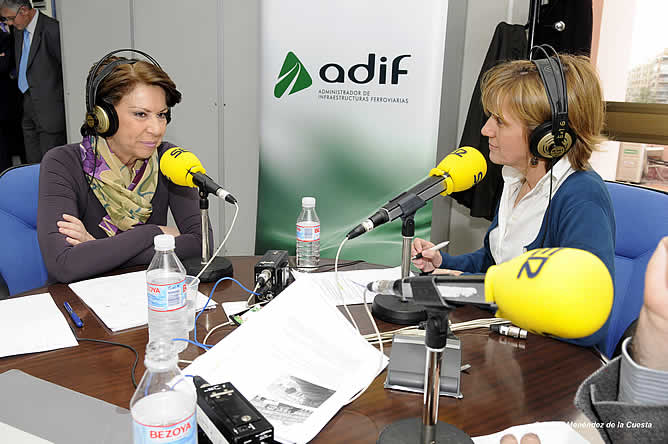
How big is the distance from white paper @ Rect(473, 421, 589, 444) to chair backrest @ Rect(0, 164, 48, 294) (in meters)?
1.50

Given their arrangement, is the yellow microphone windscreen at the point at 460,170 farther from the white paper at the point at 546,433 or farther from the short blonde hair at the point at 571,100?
the white paper at the point at 546,433

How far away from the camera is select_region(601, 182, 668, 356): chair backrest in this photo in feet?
4.32

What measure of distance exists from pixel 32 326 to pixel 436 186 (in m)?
0.96

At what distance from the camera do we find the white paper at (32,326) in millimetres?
1068

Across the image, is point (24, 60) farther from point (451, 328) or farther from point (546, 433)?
point (546, 433)

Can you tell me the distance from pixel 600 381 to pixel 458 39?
2.55 meters

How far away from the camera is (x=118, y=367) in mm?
1000

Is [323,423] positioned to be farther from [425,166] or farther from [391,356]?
[425,166]

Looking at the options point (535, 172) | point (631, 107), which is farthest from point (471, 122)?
point (535, 172)

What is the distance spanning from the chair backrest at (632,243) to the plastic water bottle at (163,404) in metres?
1.11

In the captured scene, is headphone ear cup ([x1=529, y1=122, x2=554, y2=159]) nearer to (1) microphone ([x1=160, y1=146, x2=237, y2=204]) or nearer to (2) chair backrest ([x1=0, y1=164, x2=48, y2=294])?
(1) microphone ([x1=160, y1=146, x2=237, y2=204])

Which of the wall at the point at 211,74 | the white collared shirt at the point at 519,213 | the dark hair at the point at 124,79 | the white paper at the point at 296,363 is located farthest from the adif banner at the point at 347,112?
the white paper at the point at 296,363

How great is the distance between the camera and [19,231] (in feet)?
5.48

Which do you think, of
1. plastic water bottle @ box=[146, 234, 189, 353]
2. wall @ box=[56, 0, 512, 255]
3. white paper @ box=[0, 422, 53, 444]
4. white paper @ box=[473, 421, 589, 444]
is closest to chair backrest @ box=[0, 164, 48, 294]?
plastic water bottle @ box=[146, 234, 189, 353]
